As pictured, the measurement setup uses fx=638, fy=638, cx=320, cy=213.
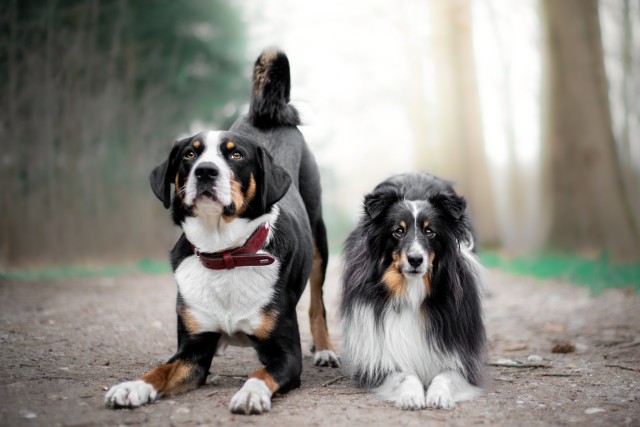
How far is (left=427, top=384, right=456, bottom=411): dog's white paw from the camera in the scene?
3.49 m

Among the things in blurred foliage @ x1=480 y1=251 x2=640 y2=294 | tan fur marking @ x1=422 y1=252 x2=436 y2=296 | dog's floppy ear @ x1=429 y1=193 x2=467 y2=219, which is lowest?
blurred foliage @ x1=480 y1=251 x2=640 y2=294

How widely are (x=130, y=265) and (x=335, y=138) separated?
6903 mm

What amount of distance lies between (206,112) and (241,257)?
28.0 ft

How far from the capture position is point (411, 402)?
3.47m

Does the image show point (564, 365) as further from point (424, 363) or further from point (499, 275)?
point (499, 275)

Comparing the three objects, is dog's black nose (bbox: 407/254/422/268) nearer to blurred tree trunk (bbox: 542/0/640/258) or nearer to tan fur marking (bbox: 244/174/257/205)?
tan fur marking (bbox: 244/174/257/205)

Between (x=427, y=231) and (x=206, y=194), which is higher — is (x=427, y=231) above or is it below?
below

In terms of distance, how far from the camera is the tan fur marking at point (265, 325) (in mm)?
3676

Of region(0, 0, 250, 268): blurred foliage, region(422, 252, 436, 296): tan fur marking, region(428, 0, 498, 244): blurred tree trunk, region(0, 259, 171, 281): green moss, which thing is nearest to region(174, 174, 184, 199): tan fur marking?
region(422, 252, 436, 296): tan fur marking

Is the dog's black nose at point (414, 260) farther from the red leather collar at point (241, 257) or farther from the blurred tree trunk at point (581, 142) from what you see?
the blurred tree trunk at point (581, 142)

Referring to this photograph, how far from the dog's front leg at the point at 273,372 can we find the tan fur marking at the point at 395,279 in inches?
24.2

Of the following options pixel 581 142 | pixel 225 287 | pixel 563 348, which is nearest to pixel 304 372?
pixel 225 287

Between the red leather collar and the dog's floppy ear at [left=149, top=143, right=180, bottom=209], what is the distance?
38 centimetres

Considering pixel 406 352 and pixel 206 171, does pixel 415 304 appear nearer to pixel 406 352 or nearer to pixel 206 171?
pixel 406 352
